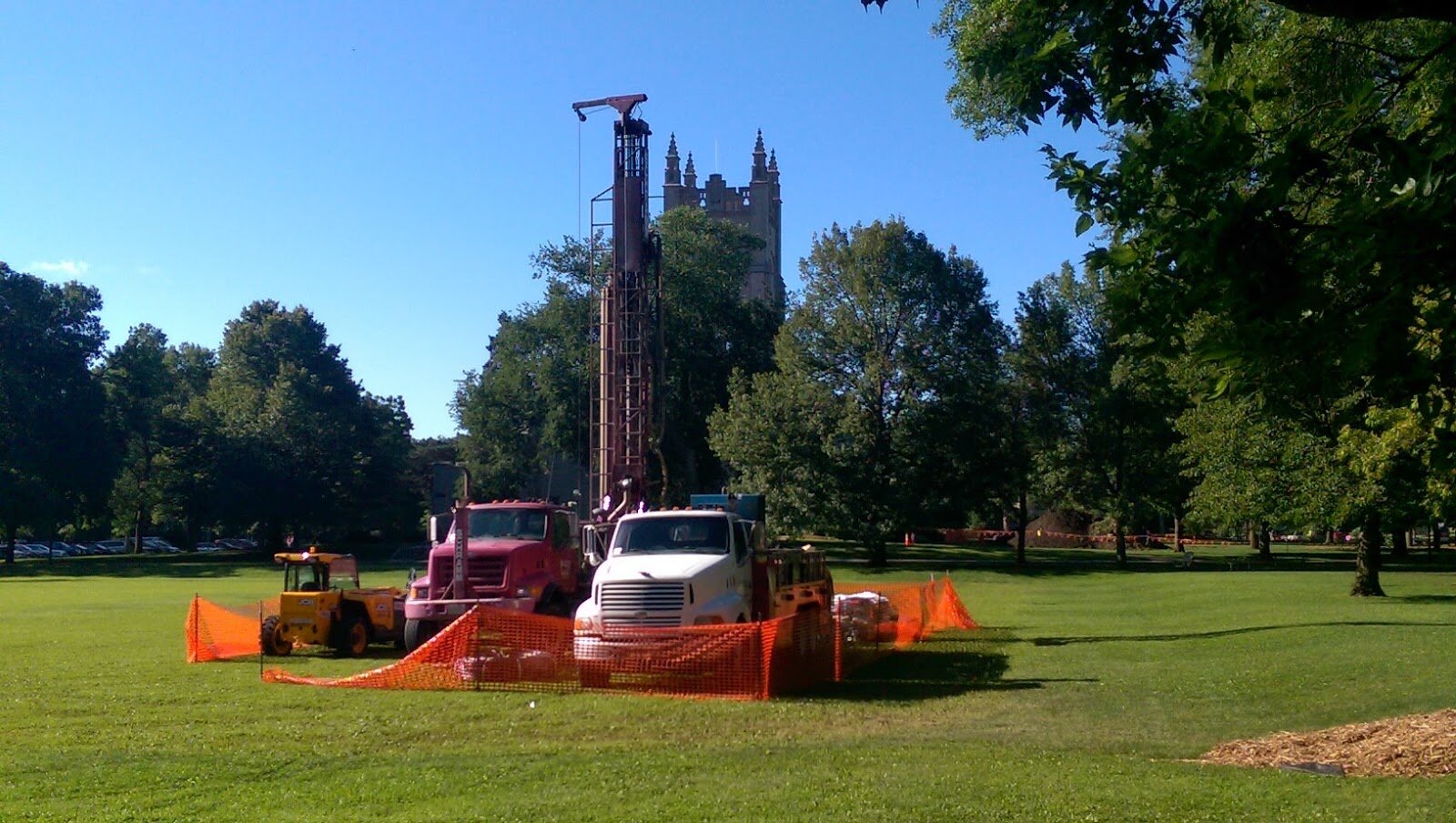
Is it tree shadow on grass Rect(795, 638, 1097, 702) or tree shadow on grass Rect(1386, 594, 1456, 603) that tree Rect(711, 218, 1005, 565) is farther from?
tree shadow on grass Rect(795, 638, 1097, 702)

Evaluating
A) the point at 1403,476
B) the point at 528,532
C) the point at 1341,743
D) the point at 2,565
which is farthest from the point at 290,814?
the point at 2,565

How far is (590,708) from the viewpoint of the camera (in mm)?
14914

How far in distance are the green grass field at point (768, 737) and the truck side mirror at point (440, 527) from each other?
267 centimetres

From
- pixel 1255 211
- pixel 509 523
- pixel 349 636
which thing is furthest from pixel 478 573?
pixel 1255 211

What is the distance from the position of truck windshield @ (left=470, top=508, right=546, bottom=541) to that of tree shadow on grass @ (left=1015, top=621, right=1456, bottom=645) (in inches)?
377

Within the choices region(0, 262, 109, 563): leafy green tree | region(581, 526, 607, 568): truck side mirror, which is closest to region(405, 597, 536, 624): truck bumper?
region(581, 526, 607, 568): truck side mirror

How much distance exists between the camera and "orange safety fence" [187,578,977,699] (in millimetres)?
16297

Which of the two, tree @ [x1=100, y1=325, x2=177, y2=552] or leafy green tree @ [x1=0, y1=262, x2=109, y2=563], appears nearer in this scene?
leafy green tree @ [x1=0, y1=262, x2=109, y2=563]

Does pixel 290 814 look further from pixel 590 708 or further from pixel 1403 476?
pixel 1403 476

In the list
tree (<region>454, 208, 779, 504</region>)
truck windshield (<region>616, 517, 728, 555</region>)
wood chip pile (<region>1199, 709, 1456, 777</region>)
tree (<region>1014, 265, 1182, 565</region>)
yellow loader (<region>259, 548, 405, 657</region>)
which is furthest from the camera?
tree (<region>454, 208, 779, 504</region>)

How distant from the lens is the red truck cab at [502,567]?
21.1 m

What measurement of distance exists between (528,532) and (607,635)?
5.34m

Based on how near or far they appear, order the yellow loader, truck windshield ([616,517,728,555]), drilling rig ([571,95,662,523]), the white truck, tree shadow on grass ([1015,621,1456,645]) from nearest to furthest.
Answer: the white truck → truck windshield ([616,517,728,555]) → the yellow loader → tree shadow on grass ([1015,621,1456,645]) → drilling rig ([571,95,662,523])

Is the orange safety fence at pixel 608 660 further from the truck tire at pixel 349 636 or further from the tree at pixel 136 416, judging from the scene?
the tree at pixel 136 416
